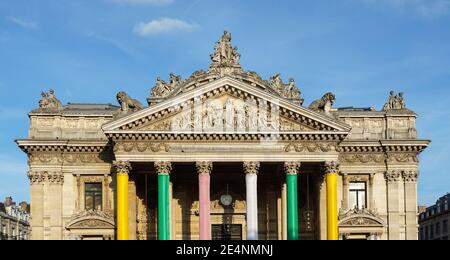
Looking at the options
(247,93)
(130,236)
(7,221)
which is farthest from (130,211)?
(7,221)

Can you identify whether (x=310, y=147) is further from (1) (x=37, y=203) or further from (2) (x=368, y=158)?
(1) (x=37, y=203)

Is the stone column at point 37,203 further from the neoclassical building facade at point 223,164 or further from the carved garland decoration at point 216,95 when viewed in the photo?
the carved garland decoration at point 216,95

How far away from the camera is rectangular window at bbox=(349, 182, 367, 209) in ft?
194

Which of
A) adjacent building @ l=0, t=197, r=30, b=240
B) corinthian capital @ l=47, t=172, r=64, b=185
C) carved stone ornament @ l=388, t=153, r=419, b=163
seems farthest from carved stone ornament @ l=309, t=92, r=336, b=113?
adjacent building @ l=0, t=197, r=30, b=240

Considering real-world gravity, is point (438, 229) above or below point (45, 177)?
below

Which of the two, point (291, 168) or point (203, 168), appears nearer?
point (203, 168)

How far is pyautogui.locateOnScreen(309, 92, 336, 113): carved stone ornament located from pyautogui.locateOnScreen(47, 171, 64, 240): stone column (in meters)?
18.5

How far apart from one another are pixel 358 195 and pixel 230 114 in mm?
12129

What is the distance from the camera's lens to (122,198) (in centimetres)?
5375

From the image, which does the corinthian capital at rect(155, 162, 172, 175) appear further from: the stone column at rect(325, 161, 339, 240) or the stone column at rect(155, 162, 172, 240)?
the stone column at rect(325, 161, 339, 240)

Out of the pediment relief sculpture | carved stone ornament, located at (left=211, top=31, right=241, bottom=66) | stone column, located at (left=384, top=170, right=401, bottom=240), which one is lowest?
stone column, located at (left=384, top=170, right=401, bottom=240)

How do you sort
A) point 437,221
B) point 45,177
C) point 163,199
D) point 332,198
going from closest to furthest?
point 163,199 < point 332,198 < point 45,177 < point 437,221

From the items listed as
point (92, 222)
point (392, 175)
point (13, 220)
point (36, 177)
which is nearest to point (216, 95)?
point (92, 222)
